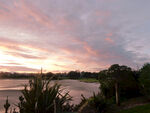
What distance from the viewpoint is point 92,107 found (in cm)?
860

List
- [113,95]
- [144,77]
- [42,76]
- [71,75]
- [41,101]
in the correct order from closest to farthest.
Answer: [41,101], [42,76], [144,77], [113,95], [71,75]

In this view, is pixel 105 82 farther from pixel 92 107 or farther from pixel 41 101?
pixel 41 101


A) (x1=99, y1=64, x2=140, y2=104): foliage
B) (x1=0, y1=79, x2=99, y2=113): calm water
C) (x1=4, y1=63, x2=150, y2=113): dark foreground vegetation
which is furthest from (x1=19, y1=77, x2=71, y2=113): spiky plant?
(x1=99, y1=64, x2=140, y2=104): foliage

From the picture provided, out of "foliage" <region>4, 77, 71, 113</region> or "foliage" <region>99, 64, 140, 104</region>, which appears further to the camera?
"foliage" <region>99, 64, 140, 104</region>

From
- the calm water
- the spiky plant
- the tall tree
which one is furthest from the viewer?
the calm water

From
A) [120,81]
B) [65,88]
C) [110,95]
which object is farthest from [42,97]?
[110,95]

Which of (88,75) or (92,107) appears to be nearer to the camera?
(92,107)

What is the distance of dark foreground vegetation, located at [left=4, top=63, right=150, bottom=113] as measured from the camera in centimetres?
303

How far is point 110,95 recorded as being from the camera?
12680 millimetres

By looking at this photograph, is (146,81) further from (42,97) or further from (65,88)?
(42,97)

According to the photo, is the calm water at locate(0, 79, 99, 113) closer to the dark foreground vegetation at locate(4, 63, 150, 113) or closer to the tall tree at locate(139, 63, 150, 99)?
the dark foreground vegetation at locate(4, 63, 150, 113)

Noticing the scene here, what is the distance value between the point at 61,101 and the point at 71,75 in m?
127

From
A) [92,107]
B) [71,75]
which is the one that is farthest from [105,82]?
[71,75]

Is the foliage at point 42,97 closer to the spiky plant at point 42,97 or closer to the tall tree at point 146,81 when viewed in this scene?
the spiky plant at point 42,97
